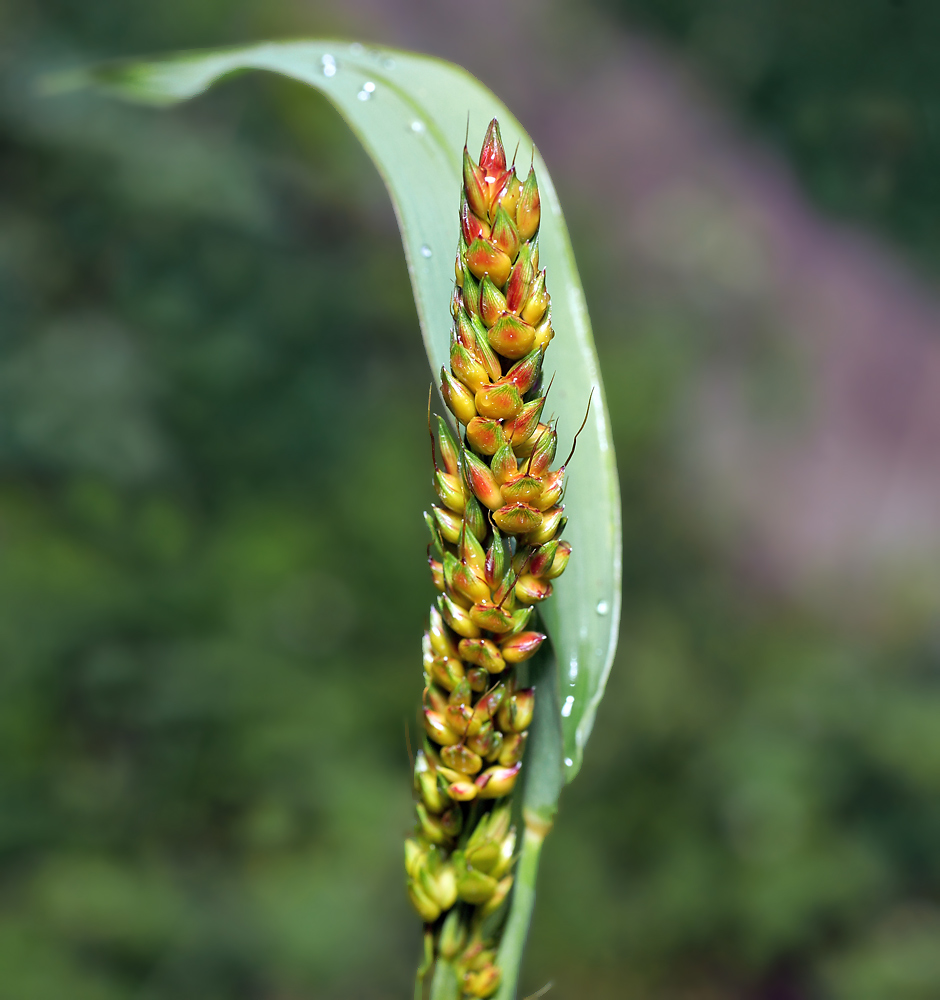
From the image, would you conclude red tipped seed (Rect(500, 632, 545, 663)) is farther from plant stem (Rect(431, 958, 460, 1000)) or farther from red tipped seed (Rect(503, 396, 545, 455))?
plant stem (Rect(431, 958, 460, 1000))

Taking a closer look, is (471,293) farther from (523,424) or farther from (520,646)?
(520,646)

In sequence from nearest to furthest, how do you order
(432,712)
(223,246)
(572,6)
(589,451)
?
(432,712) → (589,451) → (223,246) → (572,6)

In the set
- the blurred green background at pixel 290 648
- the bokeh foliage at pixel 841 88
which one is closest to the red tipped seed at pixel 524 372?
the blurred green background at pixel 290 648

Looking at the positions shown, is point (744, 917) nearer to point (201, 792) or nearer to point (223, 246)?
point (201, 792)

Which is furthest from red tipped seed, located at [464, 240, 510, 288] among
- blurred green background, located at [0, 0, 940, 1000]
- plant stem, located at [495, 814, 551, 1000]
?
blurred green background, located at [0, 0, 940, 1000]

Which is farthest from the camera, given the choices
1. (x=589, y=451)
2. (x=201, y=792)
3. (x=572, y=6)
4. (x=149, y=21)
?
(x=572, y=6)

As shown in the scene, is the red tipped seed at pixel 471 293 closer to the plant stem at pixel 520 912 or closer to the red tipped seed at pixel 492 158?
the red tipped seed at pixel 492 158

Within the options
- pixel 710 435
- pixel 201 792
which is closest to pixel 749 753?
pixel 201 792
